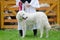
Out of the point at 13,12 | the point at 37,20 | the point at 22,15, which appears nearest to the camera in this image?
the point at 22,15

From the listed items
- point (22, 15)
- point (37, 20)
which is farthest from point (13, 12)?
point (22, 15)

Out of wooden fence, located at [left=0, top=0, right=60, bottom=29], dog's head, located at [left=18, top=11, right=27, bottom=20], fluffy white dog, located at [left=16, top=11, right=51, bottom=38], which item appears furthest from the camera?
wooden fence, located at [left=0, top=0, right=60, bottom=29]

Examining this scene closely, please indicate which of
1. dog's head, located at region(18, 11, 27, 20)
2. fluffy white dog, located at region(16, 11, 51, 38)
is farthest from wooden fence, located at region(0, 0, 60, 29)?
dog's head, located at region(18, 11, 27, 20)

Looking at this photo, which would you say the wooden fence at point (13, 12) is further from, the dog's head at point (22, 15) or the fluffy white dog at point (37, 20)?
the dog's head at point (22, 15)

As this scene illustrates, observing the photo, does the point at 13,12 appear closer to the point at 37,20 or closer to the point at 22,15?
the point at 37,20

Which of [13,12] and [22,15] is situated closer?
[22,15]

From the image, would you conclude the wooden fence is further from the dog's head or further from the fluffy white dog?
the dog's head

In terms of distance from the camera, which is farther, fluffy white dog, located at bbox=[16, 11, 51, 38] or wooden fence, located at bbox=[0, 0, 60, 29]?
wooden fence, located at bbox=[0, 0, 60, 29]

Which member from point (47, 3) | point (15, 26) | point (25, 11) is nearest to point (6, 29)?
point (15, 26)

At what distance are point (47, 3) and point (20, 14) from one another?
418 cm

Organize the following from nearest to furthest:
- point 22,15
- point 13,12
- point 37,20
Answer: point 22,15 → point 37,20 → point 13,12

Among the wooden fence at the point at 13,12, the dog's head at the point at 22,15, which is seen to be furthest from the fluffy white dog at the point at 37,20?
the wooden fence at the point at 13,12

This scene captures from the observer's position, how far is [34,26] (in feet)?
34.9

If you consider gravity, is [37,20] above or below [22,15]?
below
